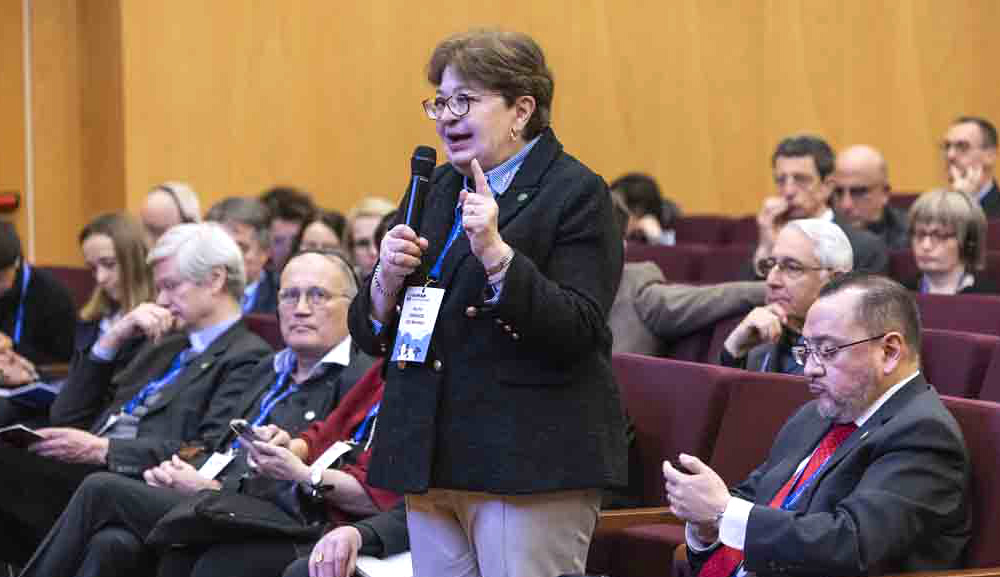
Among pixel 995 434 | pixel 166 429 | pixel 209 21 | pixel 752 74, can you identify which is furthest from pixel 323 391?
pixel 752 74

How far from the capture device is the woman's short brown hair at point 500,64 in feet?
7.77

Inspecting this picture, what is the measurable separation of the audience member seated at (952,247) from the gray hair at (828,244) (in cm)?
125

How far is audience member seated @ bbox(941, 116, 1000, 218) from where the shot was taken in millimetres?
7012

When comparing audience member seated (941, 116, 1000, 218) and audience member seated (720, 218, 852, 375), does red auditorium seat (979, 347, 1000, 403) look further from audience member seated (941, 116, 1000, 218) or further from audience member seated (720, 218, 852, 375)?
audience member seated (941, 116, 1000, 218)

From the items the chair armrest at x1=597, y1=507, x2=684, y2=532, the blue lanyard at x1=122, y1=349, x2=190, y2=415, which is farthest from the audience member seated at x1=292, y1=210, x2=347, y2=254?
the chair armrest at x1=597, y1=507, x2=684, y2=532

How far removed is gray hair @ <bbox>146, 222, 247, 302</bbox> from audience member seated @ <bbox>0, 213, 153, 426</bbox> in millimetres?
502

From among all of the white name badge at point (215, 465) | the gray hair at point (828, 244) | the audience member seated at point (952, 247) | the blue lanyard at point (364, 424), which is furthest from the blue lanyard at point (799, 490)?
the audience member seated at point (952, 247)

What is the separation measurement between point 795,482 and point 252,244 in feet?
12.3

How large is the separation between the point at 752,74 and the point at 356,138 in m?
2.62

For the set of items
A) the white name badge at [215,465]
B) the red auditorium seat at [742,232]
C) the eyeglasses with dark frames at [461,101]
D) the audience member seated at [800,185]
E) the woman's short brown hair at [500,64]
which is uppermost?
the woman's short brown hair at [500,64]

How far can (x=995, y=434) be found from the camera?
2600 millimetres

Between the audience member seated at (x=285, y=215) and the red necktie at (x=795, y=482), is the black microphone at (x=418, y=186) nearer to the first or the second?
the red necktie at (x=795, y=482)

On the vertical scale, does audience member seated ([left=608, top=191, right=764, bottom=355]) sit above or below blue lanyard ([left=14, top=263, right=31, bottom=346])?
above

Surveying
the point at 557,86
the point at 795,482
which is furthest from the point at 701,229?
the point at 795,482
